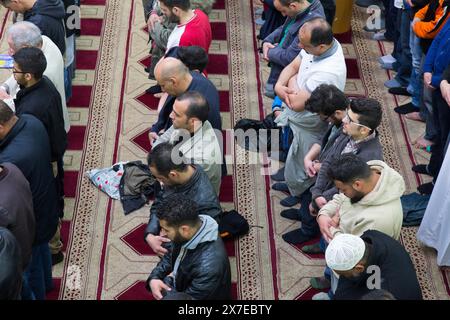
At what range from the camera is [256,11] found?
28.6 feet

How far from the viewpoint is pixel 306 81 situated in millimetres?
5504

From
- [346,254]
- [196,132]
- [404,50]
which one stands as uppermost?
[346,254]

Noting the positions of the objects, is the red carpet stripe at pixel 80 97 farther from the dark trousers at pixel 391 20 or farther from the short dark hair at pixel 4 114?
the dark trousers at pixel 391 20

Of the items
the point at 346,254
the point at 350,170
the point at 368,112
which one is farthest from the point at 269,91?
the point at 346,254

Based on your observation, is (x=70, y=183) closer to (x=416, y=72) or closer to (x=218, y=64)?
(x=218, y=64)

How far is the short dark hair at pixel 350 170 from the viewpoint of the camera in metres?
4.26

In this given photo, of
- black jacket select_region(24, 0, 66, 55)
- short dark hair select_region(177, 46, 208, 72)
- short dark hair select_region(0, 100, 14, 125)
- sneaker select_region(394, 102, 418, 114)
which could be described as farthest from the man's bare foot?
short dark hair select_region(0, 100, 14, 125)

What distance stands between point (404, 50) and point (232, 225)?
2.81m

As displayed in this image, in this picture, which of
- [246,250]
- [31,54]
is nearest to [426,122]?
[246,250]

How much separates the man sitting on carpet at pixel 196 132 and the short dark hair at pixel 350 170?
946 mm

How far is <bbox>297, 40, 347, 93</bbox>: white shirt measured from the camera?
17.8 ft

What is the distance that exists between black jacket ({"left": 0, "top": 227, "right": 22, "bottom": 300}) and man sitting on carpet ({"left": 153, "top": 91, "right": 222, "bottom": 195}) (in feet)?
4.42

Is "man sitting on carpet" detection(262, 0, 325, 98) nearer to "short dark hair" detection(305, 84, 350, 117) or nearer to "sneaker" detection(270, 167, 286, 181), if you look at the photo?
"sneaker" detection(270, 167, 286, 181)
